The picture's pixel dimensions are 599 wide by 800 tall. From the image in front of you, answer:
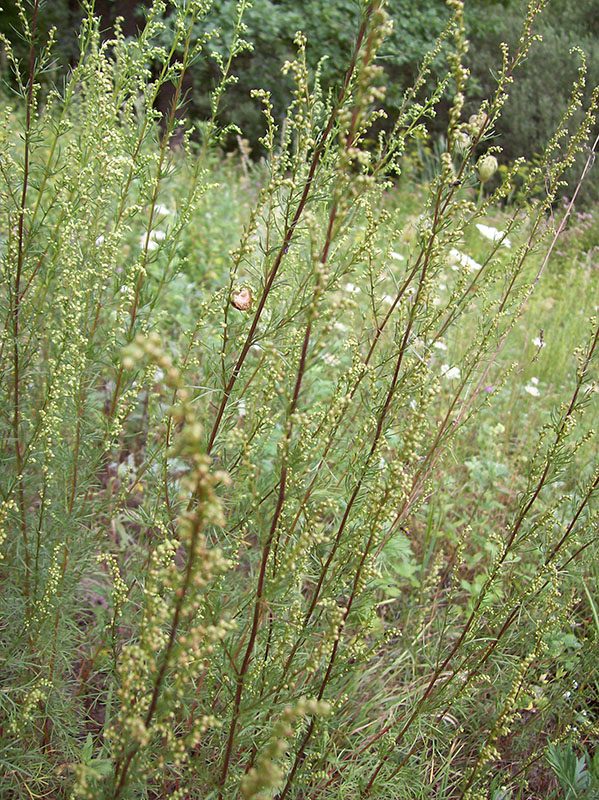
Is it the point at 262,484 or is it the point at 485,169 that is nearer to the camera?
the point at 262,484

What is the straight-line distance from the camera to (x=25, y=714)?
1532 millimetres

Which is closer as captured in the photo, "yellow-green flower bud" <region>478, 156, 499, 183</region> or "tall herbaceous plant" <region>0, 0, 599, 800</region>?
"tall herbaceous plant" <region>0, 0, 599, 800</region>

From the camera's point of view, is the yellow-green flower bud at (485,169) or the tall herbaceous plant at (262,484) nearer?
the tall herbaceous plant at (262,484)

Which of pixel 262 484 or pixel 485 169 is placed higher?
pixel 485 169

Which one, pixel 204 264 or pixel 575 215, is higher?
pixel 575 215

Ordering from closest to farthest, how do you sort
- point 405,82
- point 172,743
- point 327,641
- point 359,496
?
1. point 172,743
2. point 327,641
3. point 359,496
4. point 405,82

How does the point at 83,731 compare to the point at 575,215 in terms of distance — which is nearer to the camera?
the point at 83,731

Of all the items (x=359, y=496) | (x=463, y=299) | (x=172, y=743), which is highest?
(x=463, y=299)

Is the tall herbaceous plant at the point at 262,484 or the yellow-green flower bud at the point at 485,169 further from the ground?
the yellow-green flower bud at the point at 485,169

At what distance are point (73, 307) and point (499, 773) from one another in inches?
83.6

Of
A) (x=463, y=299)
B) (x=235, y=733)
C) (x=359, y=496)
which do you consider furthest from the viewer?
(x=463, y=299)

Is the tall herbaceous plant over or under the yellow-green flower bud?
under

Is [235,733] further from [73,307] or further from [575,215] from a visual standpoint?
[575,215]

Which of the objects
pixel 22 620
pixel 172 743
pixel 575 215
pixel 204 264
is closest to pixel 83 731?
pixel 22 620
